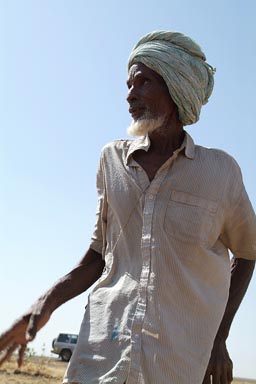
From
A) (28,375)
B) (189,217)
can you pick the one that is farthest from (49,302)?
(28,375)

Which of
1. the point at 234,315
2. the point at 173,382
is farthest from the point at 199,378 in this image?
the point at 234,315

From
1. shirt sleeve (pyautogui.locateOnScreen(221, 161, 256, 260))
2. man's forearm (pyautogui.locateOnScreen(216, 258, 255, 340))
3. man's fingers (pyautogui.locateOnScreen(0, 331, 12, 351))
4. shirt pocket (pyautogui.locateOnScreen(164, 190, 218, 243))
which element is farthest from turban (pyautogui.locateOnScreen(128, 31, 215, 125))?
man's fingers (pyautogui.locateOnScreen(0, 331, 12, 351))

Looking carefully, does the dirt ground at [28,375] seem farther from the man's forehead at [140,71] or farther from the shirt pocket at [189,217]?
the shirt pocket at [189,217]

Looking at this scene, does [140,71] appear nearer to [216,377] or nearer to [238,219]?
[238,219]

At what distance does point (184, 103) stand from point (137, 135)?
273mm

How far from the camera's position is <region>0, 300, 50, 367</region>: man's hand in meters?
2.60

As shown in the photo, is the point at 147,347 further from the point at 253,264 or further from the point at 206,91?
the point at 206,91

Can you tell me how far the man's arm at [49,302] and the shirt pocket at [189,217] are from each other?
1.67 feet

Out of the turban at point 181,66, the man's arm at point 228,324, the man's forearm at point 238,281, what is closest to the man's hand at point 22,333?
the man's arm at point 228,324

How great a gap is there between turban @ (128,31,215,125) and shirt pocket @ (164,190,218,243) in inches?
19.0

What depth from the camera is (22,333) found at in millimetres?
2715

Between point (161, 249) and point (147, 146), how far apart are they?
581 millimetres

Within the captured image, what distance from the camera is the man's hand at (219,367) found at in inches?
115

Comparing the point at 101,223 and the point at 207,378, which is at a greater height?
the point at 101,223
